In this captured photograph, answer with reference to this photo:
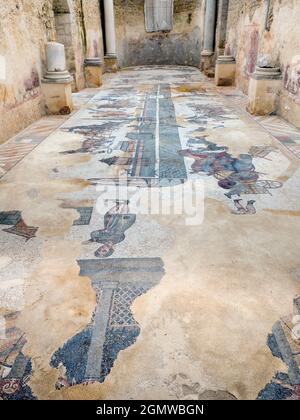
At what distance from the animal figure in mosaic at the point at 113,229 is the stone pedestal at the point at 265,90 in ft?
14.3

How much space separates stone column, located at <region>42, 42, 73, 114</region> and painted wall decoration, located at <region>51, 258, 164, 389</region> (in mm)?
5114

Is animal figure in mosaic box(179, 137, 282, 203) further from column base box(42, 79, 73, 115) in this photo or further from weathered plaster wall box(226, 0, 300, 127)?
column base box(42, 79, 73, 115)

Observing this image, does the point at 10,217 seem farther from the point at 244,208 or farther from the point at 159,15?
the point at 159,15

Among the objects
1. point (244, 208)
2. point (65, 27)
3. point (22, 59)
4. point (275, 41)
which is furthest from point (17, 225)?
point (65, 27)

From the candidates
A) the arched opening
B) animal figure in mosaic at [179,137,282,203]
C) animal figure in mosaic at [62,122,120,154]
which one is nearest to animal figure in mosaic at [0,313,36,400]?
animal figure in mosaic at [179,137,282,203]

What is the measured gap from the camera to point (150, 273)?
2.19 meters

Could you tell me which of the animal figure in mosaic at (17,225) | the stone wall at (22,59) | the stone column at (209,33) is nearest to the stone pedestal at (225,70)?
the stone column at (209,33)

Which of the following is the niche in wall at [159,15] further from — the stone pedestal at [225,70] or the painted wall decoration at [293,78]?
the painted wall decoration at [293,78]

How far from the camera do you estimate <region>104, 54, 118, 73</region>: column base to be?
13305 mm

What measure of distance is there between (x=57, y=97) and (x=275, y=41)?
449 cm

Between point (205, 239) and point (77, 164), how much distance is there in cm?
221

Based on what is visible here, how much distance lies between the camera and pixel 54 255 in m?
2.39

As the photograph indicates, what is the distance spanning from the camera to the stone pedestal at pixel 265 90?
6043 millimetres

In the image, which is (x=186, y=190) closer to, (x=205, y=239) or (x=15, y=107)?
(x=205, y=239)
